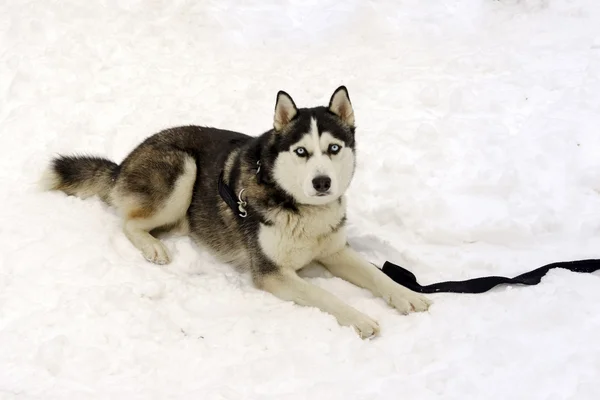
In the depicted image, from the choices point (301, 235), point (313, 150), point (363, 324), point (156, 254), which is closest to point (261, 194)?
point (301, 235)

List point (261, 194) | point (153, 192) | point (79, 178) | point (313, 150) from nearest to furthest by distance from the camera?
point (313, 150), point (261, 194), point (153, 192), point (79, 178)

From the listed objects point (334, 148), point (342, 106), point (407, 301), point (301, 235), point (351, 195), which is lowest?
point (407, 301)

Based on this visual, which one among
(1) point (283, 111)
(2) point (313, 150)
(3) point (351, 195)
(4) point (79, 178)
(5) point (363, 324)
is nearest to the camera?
(5) point (363, 324)

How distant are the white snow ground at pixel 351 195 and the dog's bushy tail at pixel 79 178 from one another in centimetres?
11

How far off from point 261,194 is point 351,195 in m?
1.18

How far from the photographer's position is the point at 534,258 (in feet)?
12.5

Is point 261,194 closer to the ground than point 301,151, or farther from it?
closer to the ground

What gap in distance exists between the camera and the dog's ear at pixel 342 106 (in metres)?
3.55

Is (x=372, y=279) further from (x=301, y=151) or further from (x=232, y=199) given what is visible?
(x=232, y=199)

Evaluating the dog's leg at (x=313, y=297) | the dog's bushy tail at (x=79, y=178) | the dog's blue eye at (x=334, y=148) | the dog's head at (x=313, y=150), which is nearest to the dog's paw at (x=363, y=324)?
the dog's leg at (x=313, y=297)

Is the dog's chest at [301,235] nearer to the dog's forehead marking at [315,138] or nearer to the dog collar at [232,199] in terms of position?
the dog collar at [232,199]

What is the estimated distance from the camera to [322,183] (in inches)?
126

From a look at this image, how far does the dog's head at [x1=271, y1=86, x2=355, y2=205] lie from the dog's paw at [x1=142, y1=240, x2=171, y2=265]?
98 cm

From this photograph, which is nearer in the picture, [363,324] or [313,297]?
[363,324]
